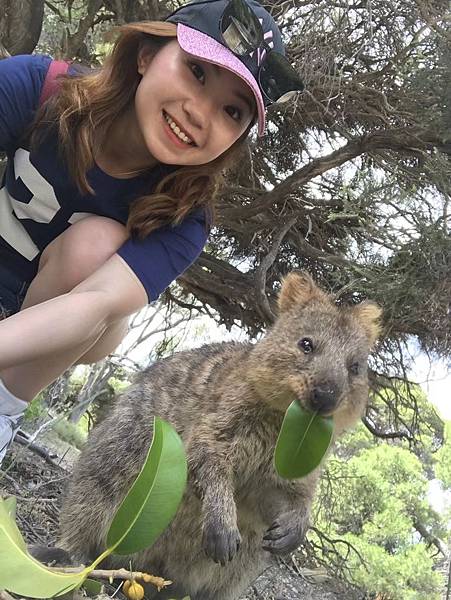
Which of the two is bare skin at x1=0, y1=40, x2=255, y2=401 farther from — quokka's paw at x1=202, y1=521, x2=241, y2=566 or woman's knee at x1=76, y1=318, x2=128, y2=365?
quokka's paw at x1=202, y1=521, x2=241, y2=566

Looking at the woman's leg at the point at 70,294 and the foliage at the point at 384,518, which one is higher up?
the foliage at the point at 384,518

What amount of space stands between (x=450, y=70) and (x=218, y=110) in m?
1.57

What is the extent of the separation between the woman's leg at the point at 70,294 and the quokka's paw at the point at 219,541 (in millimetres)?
617

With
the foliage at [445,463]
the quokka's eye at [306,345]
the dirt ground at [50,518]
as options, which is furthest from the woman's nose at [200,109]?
the foliage at [445,463]

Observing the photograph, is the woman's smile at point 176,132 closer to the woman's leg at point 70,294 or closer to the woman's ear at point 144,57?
the woman's ear at point 144,57

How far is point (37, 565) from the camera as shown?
0.80 metres

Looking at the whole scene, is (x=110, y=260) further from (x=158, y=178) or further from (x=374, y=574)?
(x=374, y=574)

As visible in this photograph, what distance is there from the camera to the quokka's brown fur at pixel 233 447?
6.47 feet

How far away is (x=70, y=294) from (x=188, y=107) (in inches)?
23.6

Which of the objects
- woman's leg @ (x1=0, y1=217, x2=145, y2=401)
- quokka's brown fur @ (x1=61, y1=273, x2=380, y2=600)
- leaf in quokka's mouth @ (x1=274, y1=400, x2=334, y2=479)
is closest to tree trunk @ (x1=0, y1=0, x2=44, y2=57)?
woman's leg @ (x1=0, y1=217, x2=145, y2=401)

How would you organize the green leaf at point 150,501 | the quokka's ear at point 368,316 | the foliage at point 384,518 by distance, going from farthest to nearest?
1. the foliage at point 384,518
2. the quokka's ear at point 368,316
3. the green leaf at point 150,501

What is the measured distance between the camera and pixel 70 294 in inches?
73.8

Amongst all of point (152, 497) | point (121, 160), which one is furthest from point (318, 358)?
point (152, 497)

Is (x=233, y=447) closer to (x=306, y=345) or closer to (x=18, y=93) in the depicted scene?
(x=306, y=345)
